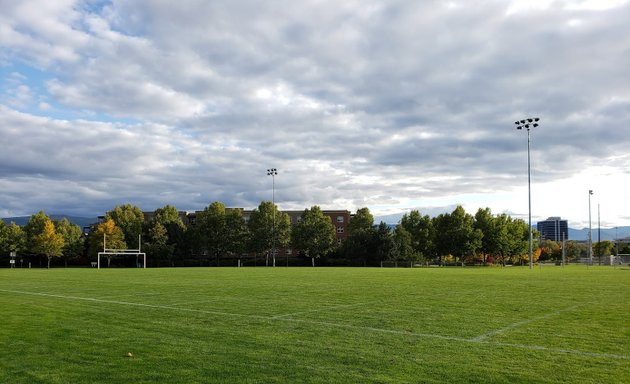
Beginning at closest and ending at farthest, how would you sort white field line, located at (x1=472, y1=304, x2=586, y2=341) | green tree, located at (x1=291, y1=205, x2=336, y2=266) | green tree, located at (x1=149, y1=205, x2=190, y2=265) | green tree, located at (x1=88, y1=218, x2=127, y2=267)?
white field line, located at (x1=472, y1=304, x2=586, y2=341) < green tree, located at (x1=88, y1=218, x2=127, y2=267) < green tree, located at (x1=291, y1=205, x2=336, y2=266) < green tree, located at (x1=149, y1=205, x2=190, y2=265)

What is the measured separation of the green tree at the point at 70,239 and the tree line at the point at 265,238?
166 millimetres

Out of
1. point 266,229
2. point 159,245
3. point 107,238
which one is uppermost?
point 266,229

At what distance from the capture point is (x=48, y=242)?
3292 inches

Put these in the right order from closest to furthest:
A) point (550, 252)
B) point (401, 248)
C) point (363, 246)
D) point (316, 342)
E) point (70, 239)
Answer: point (316, 342)
point (401, 248)
point (363, 246)
point (70, 239)
point (550, 252)

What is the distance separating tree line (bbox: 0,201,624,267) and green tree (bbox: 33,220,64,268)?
146 millimetres

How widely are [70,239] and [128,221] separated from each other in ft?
34.6

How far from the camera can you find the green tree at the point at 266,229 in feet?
311

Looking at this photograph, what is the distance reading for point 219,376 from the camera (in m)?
6.88

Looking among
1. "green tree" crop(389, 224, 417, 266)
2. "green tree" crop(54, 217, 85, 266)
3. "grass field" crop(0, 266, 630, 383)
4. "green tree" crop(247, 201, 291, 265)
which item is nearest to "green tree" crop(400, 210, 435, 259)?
"green tree" crop(389, 224, 417, 266)

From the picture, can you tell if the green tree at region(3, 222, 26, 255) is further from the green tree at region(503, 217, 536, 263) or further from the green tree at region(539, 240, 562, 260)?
the green tree at region(539, 240, 562, 260)

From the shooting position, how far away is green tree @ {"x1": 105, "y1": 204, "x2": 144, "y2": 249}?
9481 cm

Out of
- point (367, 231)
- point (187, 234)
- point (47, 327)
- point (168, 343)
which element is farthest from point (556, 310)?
point (187, 234)

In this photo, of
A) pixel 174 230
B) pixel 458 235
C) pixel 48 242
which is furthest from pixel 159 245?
pixel 458 235

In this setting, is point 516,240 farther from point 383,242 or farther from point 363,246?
point 363,246
